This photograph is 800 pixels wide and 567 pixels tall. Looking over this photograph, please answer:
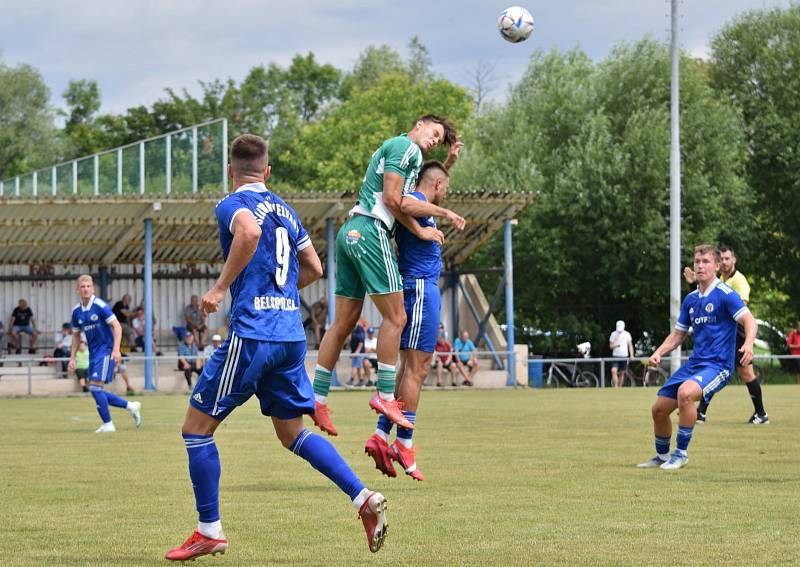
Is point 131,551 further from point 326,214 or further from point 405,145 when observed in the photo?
point 326,214

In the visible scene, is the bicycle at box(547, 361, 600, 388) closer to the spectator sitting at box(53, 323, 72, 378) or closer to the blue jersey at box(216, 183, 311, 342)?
the spectator sitting at box(53, 323, 72, 378)

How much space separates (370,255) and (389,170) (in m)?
0.63

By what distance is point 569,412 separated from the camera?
2070 cm

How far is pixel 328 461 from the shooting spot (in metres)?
7.00

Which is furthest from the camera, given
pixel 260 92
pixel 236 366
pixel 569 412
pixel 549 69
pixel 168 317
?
pixel 260 92

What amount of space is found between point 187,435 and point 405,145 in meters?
3.46

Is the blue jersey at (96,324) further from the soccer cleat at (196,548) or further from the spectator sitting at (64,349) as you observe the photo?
the spectator sitting at (64,349)

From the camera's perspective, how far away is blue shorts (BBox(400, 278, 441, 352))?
32.8 ft

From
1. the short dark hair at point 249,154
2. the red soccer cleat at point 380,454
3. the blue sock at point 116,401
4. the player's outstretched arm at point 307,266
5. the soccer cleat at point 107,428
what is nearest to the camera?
the short dark hair at point 249,154

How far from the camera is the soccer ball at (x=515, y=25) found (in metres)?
17.6

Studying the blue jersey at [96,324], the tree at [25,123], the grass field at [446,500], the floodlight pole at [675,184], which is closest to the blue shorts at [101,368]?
the blue jersey at [96,324]

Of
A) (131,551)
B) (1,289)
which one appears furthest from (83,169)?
(131,551)

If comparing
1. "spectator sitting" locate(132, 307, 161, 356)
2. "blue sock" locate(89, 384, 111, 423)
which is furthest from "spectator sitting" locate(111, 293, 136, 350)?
"blue sock" locate(89, 384, 111, 423)

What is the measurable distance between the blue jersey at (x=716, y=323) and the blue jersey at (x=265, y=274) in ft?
18.7
